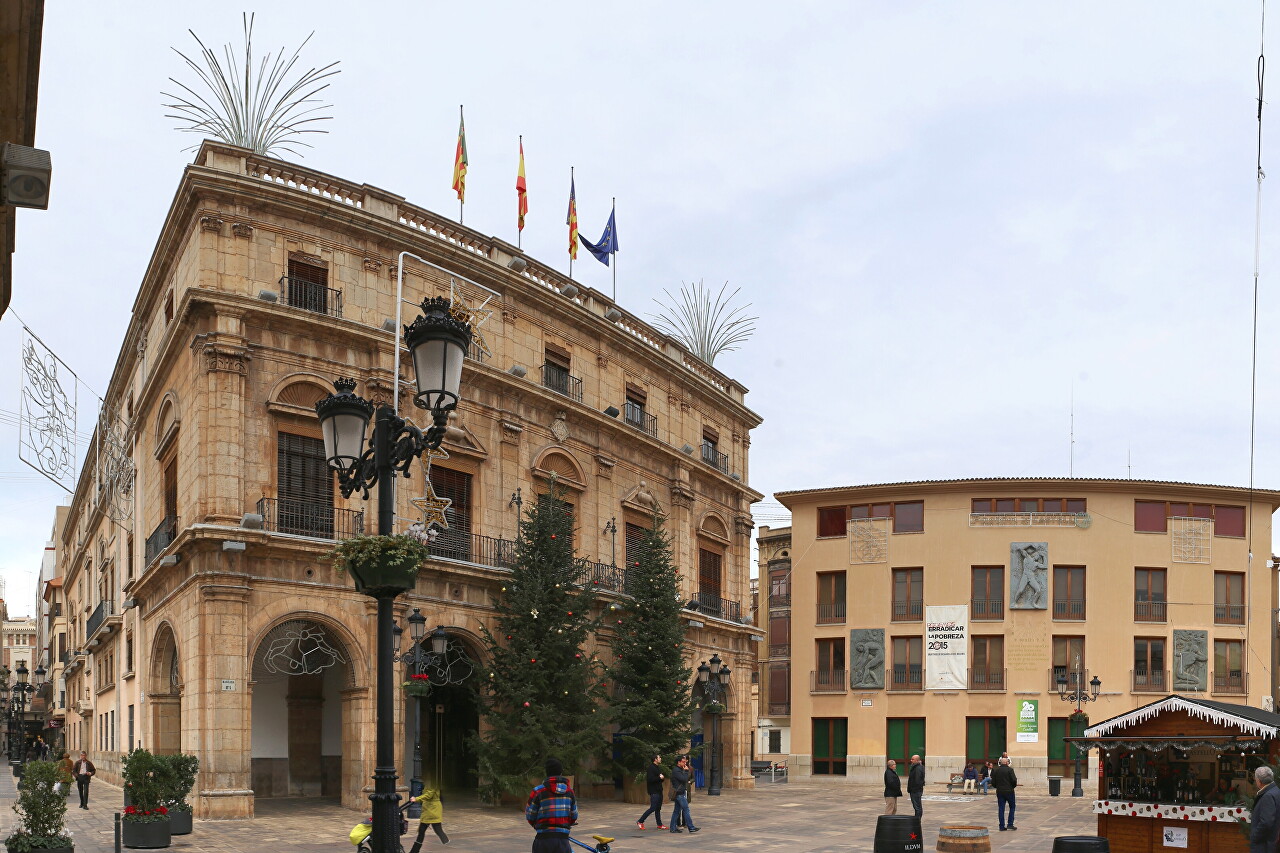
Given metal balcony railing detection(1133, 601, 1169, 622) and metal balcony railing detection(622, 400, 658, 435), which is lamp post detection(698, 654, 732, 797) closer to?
metal balcony railing detection(622, 400, 658, 435)

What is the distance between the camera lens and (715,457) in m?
42.5

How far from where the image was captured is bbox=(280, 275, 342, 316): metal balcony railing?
84.7 ft

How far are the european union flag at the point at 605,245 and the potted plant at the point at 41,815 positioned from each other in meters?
23.8

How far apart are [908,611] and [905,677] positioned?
268 cm

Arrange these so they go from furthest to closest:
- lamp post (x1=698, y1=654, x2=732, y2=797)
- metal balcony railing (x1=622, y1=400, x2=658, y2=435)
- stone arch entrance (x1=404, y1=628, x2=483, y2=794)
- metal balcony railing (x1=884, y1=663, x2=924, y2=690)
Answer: metal balcony railing (x1=884, y1=663, x2=924, y2=690) < metal balcony railing (x1=622, y1=400, x2=658, y2=435) < lamp post (x1=698, y1=654, x2=732, y2=797) < stone arch entrance (x1=404, y1=628, x2=483, y2=794)

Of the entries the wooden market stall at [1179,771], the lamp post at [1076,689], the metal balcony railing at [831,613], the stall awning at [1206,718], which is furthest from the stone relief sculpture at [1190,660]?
the wooden market stall at [1179,771]

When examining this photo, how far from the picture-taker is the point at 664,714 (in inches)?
1222

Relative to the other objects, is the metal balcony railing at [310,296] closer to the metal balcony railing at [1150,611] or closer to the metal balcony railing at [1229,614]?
the metal balcony railing at [1150,611]

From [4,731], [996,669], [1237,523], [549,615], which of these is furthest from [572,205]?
[4,731]

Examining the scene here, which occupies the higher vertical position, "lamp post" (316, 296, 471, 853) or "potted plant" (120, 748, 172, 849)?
"lamp post" (316, 296, 471, 853)

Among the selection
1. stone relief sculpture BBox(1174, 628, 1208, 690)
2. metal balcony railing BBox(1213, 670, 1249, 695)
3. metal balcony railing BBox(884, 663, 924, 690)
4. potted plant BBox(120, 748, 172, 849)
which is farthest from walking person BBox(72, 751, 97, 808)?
metal balcony railing BBox(1213, 670, 1249, 695)

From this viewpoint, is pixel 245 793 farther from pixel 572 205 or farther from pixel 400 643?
pixel 572 205

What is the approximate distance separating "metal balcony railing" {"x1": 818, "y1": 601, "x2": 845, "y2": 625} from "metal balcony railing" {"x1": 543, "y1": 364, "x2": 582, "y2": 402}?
68.8 feet

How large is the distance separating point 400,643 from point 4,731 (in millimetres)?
108473
